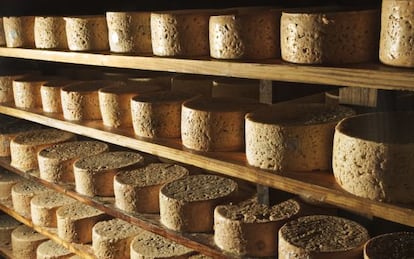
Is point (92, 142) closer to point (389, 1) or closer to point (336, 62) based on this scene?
point (336, 62)

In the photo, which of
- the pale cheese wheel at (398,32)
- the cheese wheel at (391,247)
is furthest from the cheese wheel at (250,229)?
the pale cheese wheel at (398,32)

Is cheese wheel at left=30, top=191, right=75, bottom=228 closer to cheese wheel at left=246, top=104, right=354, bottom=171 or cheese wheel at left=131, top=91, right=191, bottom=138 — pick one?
cheese wheel at left=131, top=91, right=191, bottom=138

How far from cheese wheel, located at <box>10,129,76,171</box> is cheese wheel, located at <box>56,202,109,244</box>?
0.40m

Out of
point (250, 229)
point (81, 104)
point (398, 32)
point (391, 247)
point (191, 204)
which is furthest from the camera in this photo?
point (81, 104)

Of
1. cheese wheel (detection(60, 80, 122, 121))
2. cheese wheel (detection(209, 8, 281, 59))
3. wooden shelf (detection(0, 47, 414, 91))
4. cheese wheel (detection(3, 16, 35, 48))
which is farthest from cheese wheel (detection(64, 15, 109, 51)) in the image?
cheese wheel (detection(209, 8, 281, 59))

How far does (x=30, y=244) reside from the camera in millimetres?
2838

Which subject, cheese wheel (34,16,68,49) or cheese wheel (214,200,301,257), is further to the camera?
cheese wheel (34,16,68,49)

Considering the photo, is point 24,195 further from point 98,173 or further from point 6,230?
point 98,173

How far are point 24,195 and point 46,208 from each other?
0.27 meters

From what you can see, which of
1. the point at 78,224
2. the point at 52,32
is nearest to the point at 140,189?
the point at 78,224

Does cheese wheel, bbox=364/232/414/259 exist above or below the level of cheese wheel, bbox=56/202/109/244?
above

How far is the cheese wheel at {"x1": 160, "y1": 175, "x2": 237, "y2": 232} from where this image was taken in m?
1.96

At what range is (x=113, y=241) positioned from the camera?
2.28 m

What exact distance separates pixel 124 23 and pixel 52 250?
4.27 ft
